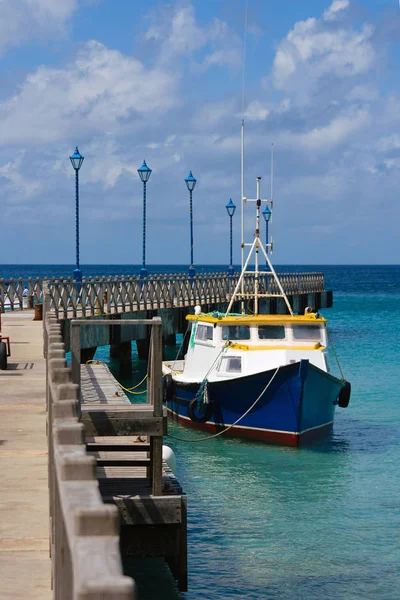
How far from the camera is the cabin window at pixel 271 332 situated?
2188cm

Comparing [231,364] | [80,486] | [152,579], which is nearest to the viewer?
[80,486]

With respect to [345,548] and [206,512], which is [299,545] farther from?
[206,512]

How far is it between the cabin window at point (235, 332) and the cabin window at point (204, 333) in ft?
1.37

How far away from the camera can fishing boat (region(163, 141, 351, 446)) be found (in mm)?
20344

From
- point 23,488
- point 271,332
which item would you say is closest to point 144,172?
point 271,332

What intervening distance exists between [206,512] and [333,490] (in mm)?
2883

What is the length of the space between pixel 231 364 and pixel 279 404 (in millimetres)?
1784

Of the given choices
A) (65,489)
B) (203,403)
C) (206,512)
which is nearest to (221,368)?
(203,403)

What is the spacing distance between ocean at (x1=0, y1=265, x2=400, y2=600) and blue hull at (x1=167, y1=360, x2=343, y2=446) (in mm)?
355

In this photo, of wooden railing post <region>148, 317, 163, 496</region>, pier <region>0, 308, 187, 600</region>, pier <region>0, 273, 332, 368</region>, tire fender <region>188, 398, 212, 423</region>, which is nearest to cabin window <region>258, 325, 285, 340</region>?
tire fender <region>188, 398, 212, 423</region>

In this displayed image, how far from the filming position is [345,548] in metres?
13.6

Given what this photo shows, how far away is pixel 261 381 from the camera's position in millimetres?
20344

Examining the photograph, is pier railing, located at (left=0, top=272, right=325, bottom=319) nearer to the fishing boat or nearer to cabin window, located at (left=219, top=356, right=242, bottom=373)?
the fishing boat

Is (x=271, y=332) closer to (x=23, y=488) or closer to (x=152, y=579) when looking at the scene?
(x=152, y=579)
